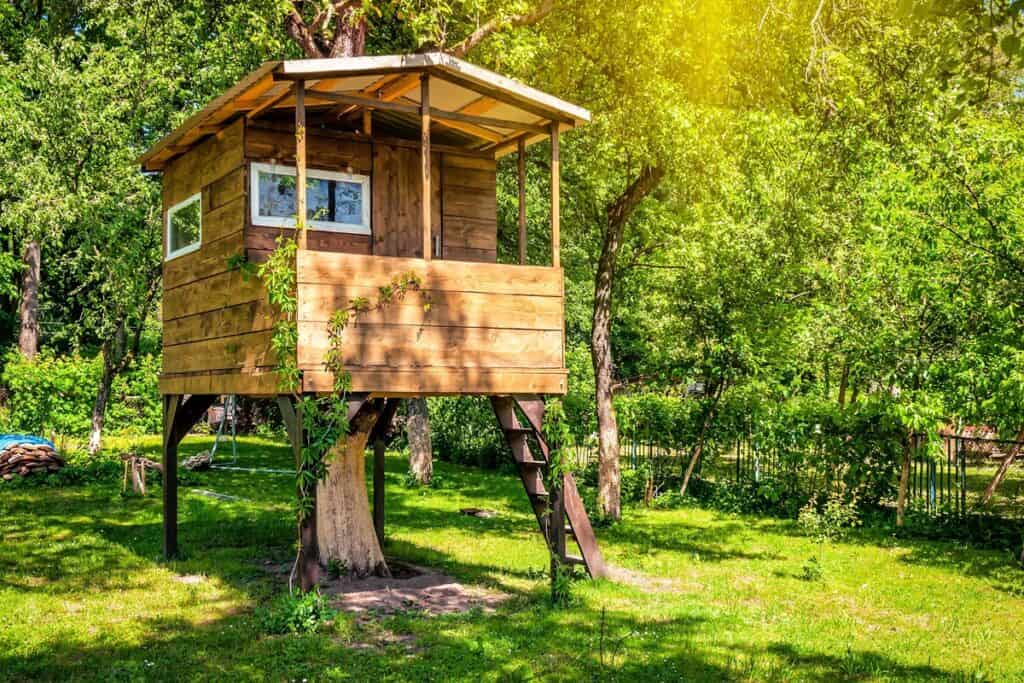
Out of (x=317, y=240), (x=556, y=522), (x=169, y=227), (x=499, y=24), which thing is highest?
(x=499, y=24)

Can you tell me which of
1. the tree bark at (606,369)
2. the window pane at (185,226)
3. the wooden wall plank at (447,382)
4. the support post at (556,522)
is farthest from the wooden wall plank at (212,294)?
the tree bark at (606,369)

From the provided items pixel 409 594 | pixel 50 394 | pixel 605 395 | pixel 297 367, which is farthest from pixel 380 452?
pixel 50 394

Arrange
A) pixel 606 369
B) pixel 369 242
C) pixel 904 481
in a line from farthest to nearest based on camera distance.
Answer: pixel 606 369 → pixel 904 481 → pixel 369 242

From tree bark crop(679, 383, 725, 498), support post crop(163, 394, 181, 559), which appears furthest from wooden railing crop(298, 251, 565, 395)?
tree bark crop(679, 383, 725, 498)

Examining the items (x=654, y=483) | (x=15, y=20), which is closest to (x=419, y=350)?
(x=654, y=483)

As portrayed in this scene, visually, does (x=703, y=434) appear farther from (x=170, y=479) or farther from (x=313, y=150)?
(x=313, y=150)

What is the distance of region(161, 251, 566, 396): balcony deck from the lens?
380 inches

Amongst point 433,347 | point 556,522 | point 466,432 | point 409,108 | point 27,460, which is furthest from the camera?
point 466,432

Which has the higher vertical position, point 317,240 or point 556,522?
point 317,240

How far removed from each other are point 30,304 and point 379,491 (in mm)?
21285

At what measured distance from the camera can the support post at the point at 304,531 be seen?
9680 millimetres

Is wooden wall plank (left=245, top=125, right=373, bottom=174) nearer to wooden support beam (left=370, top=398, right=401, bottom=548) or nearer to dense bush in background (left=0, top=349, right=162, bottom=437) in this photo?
wooden support beam (left=370, top=398, right=401, bottom=548)

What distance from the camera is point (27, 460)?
21016mm

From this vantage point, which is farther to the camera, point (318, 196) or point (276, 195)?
point (318, 196)
